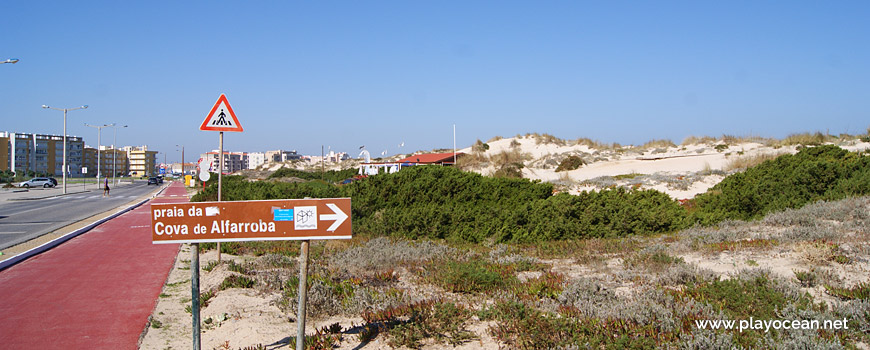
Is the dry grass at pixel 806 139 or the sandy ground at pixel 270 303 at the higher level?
the dry grass at pixel 806 139

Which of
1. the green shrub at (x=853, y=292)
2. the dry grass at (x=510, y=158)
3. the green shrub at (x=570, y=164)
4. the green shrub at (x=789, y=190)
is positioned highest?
the dry grass at (x=510, y=158)

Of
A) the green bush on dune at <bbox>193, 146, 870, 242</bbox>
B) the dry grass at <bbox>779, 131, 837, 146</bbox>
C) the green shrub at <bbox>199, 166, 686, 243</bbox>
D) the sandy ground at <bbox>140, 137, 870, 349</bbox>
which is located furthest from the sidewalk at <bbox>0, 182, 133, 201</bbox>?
the dry grass at <bbox>779, 131, 837, 146</bbox>

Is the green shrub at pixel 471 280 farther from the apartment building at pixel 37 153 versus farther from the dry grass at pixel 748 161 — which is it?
the apartment building at pixel 37 153

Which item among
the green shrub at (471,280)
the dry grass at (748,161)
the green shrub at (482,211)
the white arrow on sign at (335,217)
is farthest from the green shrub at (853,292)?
the dry grass at (748,161)

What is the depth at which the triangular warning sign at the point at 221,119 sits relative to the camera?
7793 millimetres

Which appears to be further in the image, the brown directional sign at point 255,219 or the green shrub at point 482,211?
the green shrub at point 482,211

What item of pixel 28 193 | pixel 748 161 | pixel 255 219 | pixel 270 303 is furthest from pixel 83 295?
pixel 28 193

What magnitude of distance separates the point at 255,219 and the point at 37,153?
161247mm

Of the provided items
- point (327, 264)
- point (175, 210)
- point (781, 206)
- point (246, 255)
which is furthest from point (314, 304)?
point (781, 206)

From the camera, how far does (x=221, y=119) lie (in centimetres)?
792

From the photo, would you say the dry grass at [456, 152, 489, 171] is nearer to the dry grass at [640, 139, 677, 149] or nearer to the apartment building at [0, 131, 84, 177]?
the dry grass at [640, 139, 677, 149]

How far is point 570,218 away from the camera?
12000mm

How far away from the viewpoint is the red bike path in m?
5.31

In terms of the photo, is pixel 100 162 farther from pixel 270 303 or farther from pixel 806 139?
pixel 270 303
